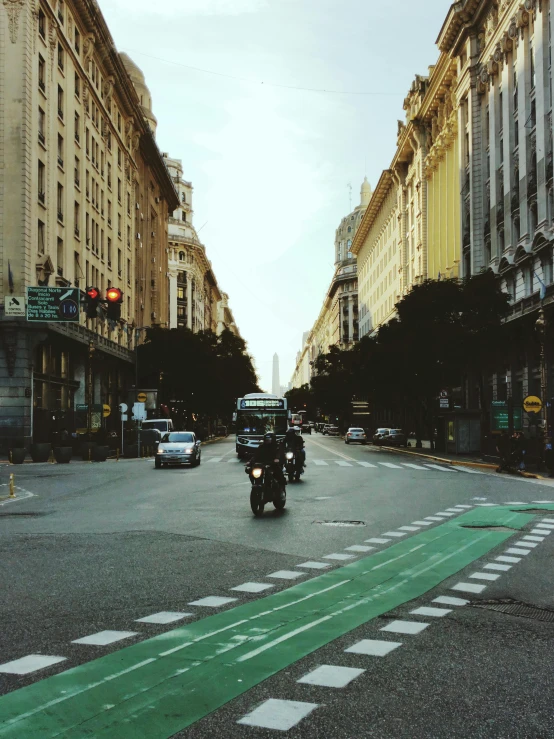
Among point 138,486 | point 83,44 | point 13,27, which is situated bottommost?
point 138,486

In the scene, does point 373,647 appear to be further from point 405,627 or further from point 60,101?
point 60,101

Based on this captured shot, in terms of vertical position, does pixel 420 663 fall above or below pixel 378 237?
below

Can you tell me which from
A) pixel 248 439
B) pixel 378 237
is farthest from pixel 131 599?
pixel 378 237

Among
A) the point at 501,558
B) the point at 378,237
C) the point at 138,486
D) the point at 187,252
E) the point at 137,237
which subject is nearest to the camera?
the point at 501,558

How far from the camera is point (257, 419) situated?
40.2 meters

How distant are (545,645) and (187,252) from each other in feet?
402

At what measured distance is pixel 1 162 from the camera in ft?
137

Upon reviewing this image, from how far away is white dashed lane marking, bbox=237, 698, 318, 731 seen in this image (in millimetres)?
4699

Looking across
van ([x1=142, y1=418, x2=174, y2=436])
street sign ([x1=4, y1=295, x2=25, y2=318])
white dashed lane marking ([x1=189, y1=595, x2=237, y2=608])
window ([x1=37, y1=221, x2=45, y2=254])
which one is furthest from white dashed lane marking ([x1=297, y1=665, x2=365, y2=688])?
van ([x1=142, y1=418, x2=174, y2=436])

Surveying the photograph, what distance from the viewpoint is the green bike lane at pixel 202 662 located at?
15.8ft

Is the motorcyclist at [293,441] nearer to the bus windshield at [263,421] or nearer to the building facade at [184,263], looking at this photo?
the bus windshield at [263,421]

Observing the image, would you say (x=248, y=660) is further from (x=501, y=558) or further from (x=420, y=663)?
(x=501, y=558)

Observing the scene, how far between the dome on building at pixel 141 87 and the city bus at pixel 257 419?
65520 mm

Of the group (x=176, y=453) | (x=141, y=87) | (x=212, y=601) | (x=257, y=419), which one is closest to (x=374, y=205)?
(x=141, y=87)
